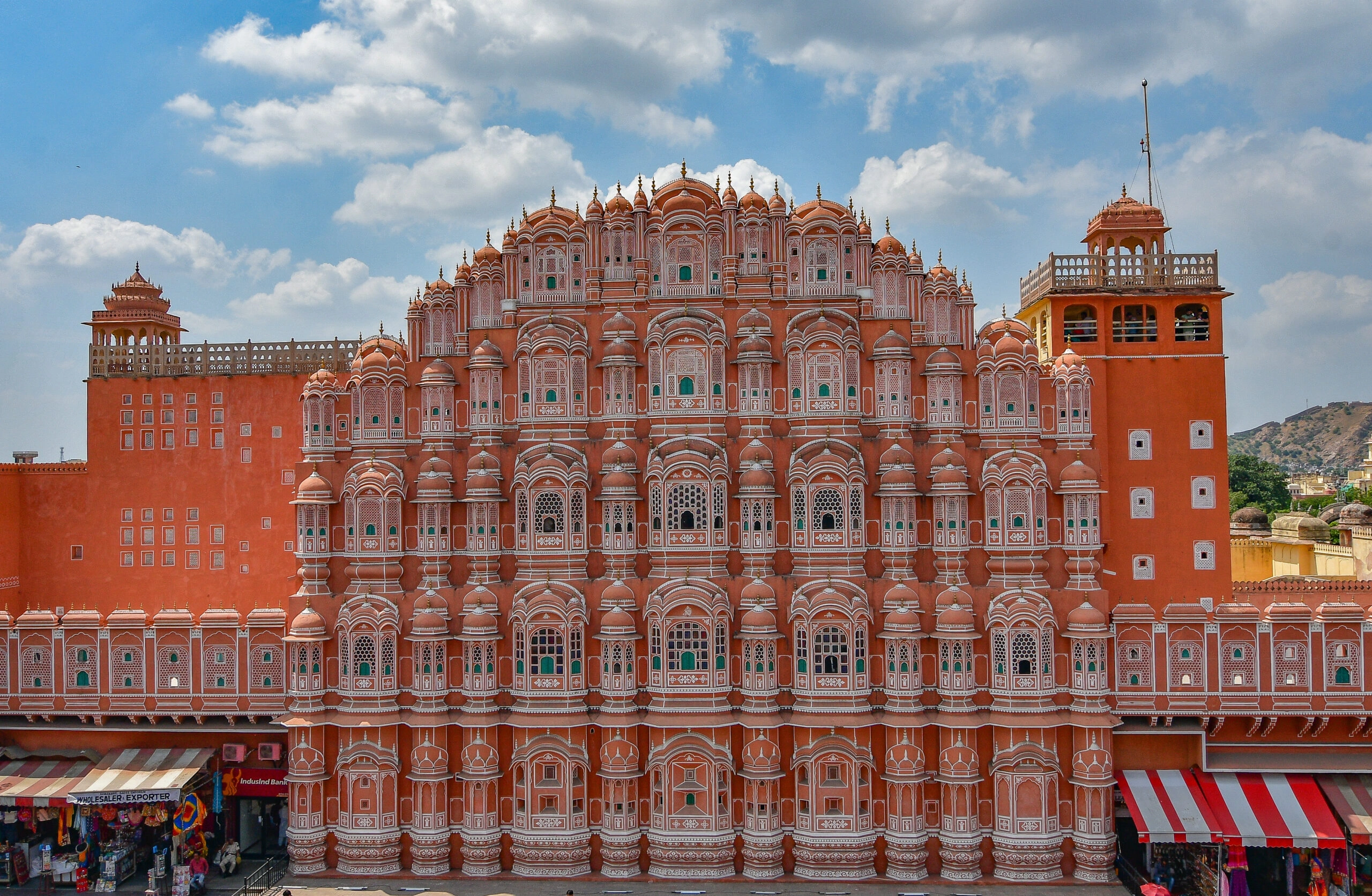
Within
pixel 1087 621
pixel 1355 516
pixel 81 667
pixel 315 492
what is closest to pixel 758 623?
pixel 1087 621

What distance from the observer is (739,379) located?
25.9m

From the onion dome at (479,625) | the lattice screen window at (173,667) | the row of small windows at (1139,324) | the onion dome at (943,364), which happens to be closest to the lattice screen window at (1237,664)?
the row of small windows at (1139,324)

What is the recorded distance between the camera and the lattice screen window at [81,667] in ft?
86.9

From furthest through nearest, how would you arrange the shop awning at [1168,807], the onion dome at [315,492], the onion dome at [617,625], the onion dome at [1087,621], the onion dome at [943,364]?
the onion dome at [315,492] < the onion dome at [943,364] < the onion dome at [617,625] < the onion dome at [1087,621] < the shop awning at [1168,807]

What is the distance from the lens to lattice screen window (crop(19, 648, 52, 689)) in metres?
26.6

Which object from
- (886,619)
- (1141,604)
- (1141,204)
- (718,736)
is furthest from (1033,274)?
(718,736)

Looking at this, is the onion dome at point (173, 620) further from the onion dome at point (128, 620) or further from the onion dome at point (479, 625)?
the onion dome at point (479, 625)

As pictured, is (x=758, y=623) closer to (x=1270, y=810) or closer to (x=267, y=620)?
(x=267, y=620)

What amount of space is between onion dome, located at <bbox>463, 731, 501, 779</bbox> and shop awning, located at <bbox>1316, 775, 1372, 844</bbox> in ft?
72.9

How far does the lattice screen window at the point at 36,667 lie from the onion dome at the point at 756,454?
21.1m

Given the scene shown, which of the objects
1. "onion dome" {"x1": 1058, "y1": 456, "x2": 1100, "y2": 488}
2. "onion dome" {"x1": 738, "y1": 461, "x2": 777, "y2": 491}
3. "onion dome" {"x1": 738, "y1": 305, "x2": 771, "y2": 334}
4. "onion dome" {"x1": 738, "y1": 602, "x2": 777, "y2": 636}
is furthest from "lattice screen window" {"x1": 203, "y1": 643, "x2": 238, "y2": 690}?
"onion dome" {"x1": 1058, "y1": 456, "x2": 1100, "y2": 488}

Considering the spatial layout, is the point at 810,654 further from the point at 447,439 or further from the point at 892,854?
the point at 447,439

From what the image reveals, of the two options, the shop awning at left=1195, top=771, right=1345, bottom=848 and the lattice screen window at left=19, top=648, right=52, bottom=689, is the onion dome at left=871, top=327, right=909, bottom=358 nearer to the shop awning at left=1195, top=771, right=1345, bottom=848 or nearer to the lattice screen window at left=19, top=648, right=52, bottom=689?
the shop awning at left=1195, top=771, right=1345, bottom=848

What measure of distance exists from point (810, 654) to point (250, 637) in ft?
52.6
